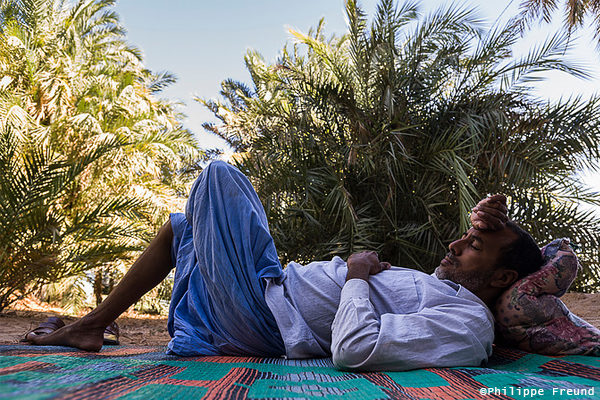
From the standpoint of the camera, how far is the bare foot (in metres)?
1.79

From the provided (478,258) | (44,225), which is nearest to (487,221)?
(478,258)

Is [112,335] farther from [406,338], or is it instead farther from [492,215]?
[492,215]

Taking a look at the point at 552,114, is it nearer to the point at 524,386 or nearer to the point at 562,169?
the point at 562,169

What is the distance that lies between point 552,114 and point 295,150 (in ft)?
11.4

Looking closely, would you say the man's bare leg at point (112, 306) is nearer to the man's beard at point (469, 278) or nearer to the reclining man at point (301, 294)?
the reclining man at point (301, 294)

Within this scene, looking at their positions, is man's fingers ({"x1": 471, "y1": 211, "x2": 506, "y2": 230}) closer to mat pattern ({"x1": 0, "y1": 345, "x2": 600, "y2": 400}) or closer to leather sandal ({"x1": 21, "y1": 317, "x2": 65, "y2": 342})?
mat pattern ({"x1": 0, "y1": 345, "x2": 600, "y2": 400})

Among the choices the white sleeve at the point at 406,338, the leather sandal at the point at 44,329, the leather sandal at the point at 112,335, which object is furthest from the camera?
the leather sandal at the point at 112,335

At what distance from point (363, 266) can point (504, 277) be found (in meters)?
0.63

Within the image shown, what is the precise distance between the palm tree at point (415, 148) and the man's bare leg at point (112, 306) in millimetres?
3439

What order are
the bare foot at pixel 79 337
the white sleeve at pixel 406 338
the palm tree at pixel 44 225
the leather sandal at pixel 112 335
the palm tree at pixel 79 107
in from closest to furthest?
the white sleeve at pixel 406 338 → the bare foot at pixel 79 337 → the leather sandal at pixel 112 335 → the palm tree at pixel 44 225 → the palm tree at pixel 79 107

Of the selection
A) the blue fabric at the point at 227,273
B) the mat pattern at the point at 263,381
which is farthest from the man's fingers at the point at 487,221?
the blue fabric at the point at 227,273

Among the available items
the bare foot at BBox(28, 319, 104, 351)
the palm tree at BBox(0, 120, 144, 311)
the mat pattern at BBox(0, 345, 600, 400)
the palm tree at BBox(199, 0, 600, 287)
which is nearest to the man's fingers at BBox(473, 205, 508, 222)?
the mat pattern at BBox(0, 345, 600, 400)

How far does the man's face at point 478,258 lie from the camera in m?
1.87

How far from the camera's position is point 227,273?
1632 mm
